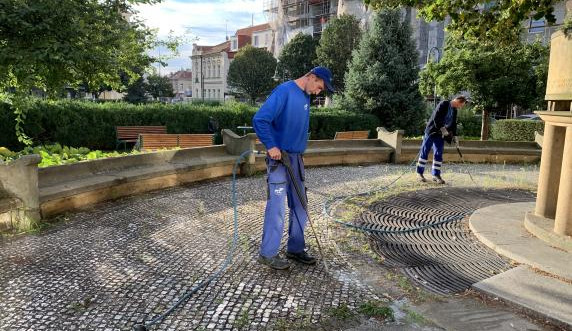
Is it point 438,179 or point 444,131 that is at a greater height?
point 444,131

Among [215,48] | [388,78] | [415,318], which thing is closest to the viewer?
[415,318]

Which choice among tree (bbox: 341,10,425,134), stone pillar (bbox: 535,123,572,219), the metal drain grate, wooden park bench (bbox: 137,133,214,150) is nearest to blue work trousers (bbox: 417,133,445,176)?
the metal drain grate

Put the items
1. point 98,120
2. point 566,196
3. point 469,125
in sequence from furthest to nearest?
point 469,125 < point 98,120 < point 566,196

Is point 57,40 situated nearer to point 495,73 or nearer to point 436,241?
point 436,241

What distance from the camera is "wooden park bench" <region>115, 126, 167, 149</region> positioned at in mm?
13289

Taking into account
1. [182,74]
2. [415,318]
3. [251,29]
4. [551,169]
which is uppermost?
[251,29]

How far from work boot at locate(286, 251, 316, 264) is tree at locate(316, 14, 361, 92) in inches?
1349

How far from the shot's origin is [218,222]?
226 inches

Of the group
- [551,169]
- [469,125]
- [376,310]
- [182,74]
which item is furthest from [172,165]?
[182,74]

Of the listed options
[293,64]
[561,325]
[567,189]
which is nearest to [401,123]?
[567,189]

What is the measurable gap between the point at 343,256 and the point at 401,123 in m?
16.9

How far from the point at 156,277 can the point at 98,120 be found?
10.8m

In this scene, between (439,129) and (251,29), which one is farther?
(251,29)

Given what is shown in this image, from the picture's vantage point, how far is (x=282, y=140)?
4.18 metres
